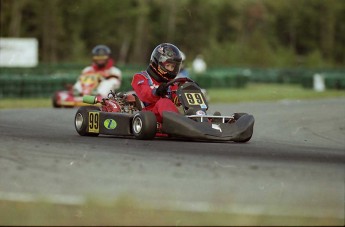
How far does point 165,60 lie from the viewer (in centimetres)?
1180

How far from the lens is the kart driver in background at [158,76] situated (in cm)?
1167

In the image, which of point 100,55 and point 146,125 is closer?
point 146,125

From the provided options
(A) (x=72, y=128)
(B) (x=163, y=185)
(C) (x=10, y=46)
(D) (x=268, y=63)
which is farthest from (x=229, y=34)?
(B) (x=163, y=185)

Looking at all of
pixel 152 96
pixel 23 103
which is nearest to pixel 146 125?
pixel 152 96

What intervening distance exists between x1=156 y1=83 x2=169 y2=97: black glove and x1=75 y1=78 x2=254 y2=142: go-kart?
17 cm

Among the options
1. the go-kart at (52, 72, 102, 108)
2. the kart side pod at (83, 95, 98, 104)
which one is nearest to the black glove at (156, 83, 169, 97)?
the kart side pod at (83, 95, 98, 104)

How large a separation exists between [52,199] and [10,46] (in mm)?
34289

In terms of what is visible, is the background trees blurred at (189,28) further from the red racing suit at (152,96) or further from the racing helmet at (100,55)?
the red racing suit at (152,96)

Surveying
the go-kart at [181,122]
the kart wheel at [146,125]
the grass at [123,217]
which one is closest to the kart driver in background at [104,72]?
the go-kart at [181,122]

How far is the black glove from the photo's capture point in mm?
11344

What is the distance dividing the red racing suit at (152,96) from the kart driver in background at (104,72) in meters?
9.50

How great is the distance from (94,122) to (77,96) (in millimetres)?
10228

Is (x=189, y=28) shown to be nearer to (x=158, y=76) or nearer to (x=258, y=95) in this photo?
(x=258, y=95)

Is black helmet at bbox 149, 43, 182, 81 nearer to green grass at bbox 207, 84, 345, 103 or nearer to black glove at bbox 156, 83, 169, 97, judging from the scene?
black glove at bbox 156, 83, 169, 97
